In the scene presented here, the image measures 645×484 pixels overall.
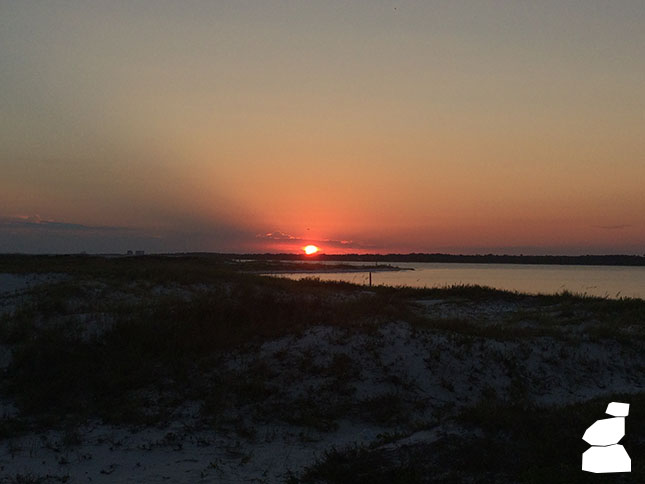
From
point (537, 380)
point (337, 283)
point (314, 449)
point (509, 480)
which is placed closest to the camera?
point (509, 480)

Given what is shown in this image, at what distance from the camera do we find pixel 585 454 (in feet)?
23.4

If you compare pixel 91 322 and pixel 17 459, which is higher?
pixel 91 322

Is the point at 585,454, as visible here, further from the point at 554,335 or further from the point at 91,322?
the point at 91,322

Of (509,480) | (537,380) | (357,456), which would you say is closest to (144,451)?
(357,456)

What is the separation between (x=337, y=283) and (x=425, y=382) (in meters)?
24.9

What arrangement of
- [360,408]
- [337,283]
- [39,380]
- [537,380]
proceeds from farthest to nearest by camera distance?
[337,283]
[537,380]
[39,380]
[360,408]

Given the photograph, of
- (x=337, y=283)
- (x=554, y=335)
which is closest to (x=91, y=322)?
(x=554, y=335)

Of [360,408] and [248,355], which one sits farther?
[248,355]

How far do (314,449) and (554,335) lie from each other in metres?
10.2

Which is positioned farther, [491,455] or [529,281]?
[529,281]

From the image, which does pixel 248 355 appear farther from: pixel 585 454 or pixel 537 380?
pixel 585 454

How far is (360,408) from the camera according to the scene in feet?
37.0

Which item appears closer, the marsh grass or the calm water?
the marsh grass

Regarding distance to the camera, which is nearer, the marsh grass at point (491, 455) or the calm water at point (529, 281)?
the marsh grass at point (491, 455)
